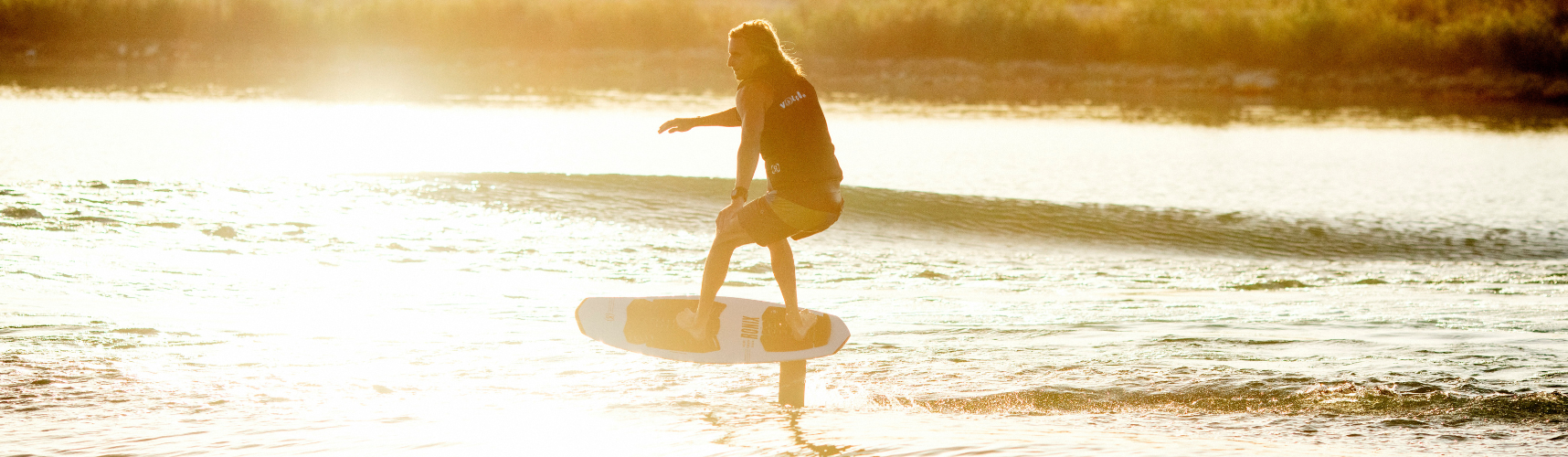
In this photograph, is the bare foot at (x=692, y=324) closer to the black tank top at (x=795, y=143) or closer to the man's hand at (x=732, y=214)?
the man's hand at (x=732, y=214)

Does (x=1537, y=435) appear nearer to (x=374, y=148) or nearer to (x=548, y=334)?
(x=548, y=334)

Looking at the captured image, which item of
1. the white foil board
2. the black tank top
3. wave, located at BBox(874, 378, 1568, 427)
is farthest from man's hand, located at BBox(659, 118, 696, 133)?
wave, located at BBox(874, 378, 1568, 427)

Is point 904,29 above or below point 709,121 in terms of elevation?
above

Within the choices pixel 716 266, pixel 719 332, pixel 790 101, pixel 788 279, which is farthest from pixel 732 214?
pixel 719 332

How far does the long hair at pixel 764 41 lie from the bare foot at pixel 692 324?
3.88 feet

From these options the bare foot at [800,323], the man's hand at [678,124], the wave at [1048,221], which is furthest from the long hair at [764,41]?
the wave at [1048,221]

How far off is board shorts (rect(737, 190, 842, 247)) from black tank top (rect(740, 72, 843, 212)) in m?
0.03

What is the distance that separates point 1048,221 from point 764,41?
1108 centimetres

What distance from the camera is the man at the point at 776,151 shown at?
202 inches

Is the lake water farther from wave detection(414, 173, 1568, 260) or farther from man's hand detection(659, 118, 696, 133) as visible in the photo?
man's hand detection(659, 118, 696, 133)

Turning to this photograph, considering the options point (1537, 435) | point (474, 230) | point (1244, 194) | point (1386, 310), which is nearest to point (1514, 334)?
point (1386, 310)

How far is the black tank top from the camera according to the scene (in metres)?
5.19

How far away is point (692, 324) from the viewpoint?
566cm

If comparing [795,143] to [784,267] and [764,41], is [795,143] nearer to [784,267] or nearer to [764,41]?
[764,41]
